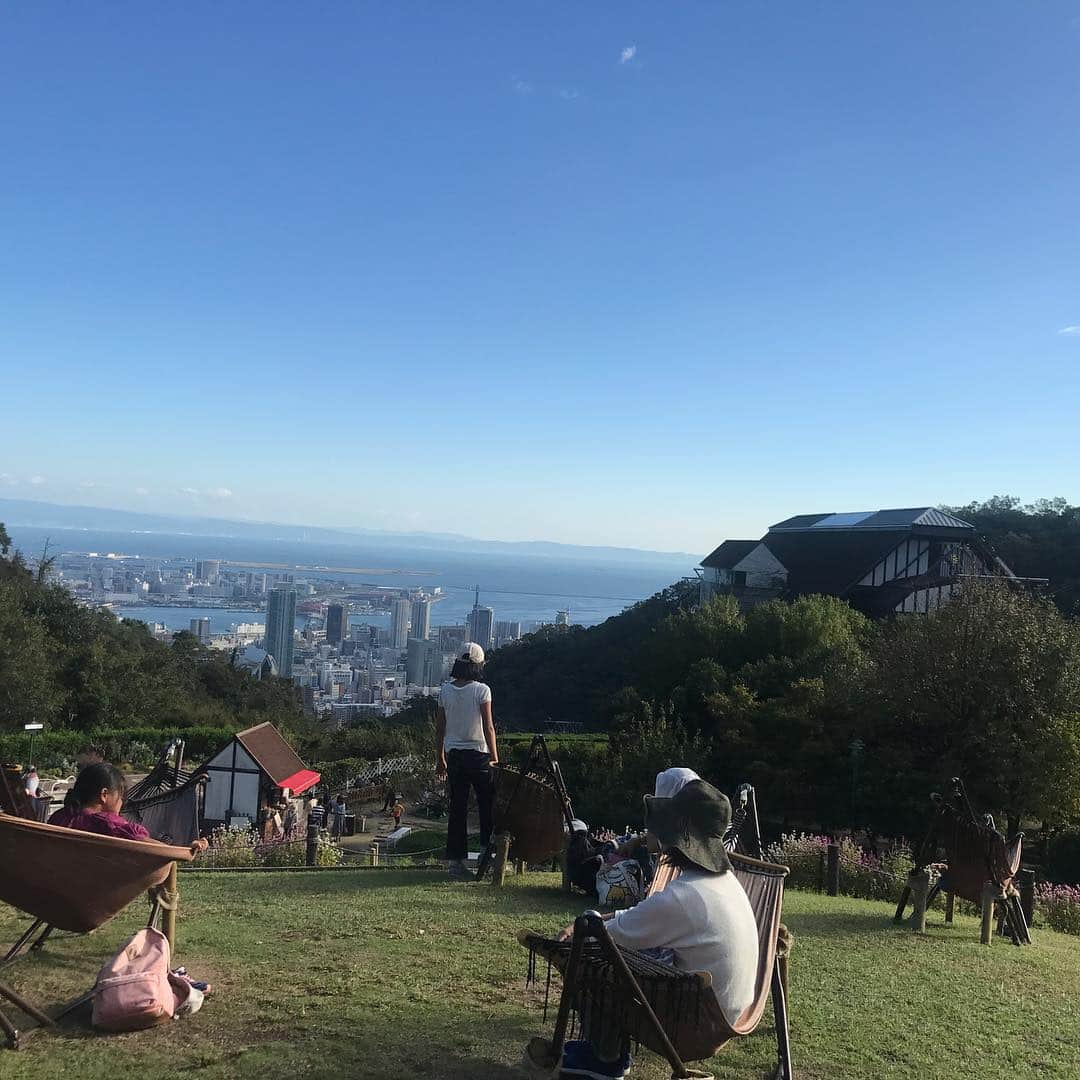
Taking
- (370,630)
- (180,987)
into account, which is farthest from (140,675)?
(370,630)

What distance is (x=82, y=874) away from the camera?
10.8 ft

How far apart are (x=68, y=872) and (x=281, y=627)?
95157mm

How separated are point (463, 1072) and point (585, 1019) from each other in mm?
579

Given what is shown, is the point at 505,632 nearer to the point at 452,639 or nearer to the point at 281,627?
the point at 452,639

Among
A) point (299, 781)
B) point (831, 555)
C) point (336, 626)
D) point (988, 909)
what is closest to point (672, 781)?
point (988, 909)

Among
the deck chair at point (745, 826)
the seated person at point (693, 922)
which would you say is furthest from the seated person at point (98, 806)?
the deck chair at point (745, 826)

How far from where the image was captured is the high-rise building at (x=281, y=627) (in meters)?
91.0

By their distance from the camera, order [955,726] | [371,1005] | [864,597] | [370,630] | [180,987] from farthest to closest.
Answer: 1. [370,630]
2. [864,597]
3. [955,726]
4. [371,1005]
5. [180,987]

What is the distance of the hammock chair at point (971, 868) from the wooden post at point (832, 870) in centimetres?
188

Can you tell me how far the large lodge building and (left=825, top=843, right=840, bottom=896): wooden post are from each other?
69.0 feet

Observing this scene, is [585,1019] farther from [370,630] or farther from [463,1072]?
[370,630]

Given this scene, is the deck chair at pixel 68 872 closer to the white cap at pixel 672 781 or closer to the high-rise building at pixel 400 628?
the white cap at pixel 672 781

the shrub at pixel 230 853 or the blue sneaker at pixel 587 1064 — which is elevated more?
the blue sneaker at pixel 587 1064

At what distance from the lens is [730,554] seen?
4338cm
